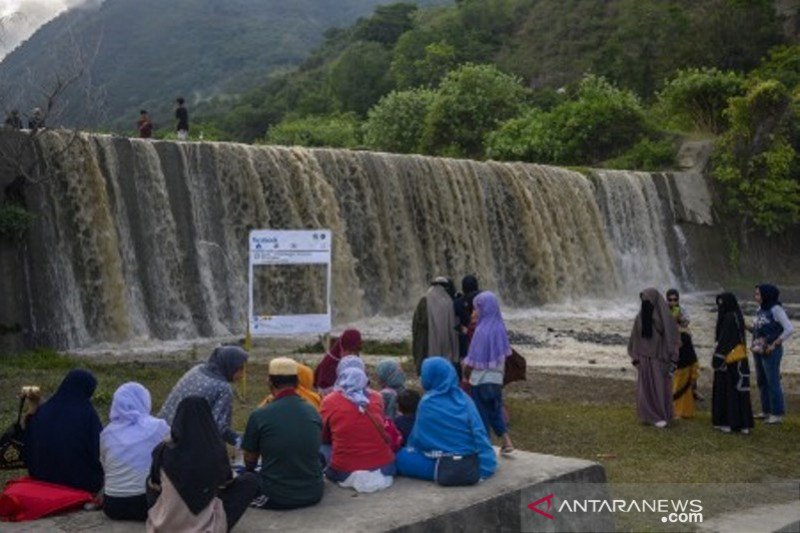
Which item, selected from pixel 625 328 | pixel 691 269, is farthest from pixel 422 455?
pixel 691 269

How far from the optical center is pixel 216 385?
509 centimetres

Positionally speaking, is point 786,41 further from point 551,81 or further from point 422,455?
point 422,455

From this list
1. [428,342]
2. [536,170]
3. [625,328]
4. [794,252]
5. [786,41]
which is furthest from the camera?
[786,41]

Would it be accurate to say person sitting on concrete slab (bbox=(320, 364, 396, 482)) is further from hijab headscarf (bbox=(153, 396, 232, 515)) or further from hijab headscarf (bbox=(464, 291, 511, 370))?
hijab headscarf (bbox=(464, 291, 511, 370))

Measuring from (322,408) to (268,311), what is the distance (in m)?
12.1

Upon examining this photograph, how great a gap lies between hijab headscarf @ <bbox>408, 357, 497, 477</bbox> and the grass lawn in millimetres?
1020

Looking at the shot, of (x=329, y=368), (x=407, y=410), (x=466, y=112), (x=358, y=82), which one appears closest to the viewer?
(x=407, y=410)

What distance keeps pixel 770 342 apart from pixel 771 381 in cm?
45

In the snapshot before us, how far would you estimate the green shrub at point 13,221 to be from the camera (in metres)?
12.5

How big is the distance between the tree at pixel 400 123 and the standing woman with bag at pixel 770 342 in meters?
29.9

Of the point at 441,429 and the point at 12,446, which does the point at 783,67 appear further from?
the point at 12,446

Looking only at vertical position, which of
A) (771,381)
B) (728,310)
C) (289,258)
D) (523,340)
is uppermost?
(289,258)

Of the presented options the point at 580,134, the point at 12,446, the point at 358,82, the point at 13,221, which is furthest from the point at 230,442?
the point at 358,82

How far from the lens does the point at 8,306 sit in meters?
→ 12.5
